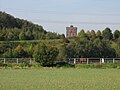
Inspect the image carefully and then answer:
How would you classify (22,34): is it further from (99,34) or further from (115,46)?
(115,46)

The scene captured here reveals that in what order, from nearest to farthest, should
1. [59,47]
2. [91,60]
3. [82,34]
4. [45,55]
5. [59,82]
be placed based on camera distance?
[59,82] → [45,55] → [91,60] → [59,47] → [82,34]

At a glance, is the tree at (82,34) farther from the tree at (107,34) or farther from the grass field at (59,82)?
the grass field at (59,82)

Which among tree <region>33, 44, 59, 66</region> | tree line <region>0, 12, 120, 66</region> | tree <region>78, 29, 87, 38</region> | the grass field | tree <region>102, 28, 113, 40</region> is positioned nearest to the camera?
the grass field

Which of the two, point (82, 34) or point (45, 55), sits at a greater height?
point (82, 34)

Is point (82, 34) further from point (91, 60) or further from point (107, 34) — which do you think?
point (91, 60)

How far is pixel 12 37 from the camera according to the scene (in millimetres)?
98312

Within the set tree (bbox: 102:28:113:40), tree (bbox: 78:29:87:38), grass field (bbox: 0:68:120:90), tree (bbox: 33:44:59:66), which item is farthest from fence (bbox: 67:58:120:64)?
tree (bbox: 102:28:113:40)

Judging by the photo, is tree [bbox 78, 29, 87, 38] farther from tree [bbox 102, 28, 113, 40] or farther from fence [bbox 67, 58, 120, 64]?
fence [bbox 67, 58, 120, 64]

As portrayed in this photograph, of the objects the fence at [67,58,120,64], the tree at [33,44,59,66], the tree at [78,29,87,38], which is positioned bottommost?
the fence at [67,58,120,64]

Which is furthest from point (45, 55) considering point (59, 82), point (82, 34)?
point (82, 34)

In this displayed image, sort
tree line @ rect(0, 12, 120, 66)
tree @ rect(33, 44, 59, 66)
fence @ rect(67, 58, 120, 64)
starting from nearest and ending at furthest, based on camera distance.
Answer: tree @ rect(33, 44, 59, 66) < tree line @ rect(0, 12, 120, 66) < fence @ rect(67, 58, 120, 64)

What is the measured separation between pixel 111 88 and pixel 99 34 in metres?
74.4

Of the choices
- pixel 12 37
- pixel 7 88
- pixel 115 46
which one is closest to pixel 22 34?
pixel 12 37

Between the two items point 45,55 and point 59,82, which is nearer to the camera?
point 59,82
